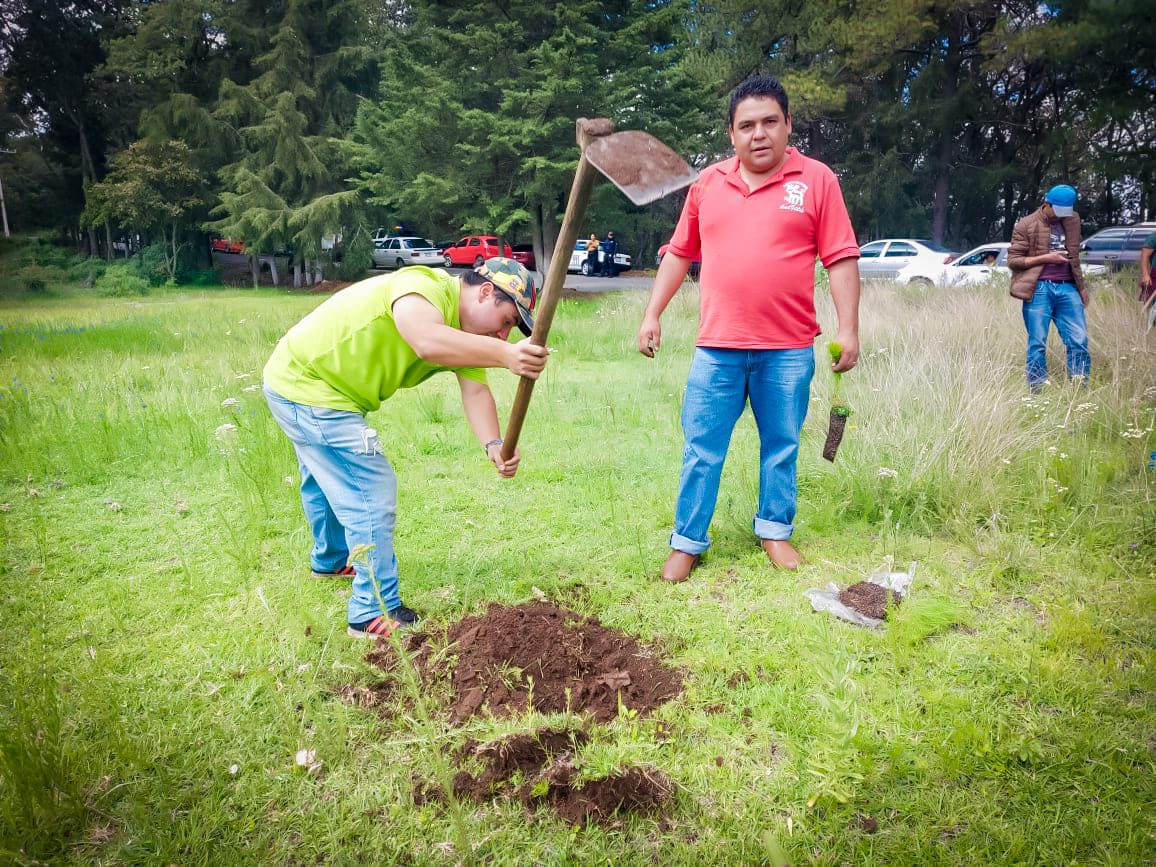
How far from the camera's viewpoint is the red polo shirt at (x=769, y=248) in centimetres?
307

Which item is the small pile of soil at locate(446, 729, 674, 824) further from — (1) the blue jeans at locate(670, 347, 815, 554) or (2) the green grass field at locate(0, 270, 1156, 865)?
(1) the blue jeans at locate(670, 347, 815, 554)

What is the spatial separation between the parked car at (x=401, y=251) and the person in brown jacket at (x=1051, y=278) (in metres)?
23.7

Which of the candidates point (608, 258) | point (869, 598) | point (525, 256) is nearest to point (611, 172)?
point (869, 598)

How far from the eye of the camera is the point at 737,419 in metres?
3.35

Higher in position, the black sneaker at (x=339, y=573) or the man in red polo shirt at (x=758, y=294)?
the man in red polo shirt at (x=758, y=294)

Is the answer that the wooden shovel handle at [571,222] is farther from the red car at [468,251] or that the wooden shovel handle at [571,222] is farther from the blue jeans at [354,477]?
the red car at [468,251]

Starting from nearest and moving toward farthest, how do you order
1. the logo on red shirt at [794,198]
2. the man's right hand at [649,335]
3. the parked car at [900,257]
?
the logo on red shirt at [794,198] < the man's right hand at [649,335] < the parked car at [900,257]

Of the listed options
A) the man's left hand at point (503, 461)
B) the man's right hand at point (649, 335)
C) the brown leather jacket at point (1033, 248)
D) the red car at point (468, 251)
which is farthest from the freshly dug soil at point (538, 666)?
the red car at point (468, 251)

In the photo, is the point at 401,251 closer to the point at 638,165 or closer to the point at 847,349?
the point at 847,349

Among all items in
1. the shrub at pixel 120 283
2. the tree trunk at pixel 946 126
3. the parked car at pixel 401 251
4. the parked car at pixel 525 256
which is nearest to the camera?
the shrub at pixel 120 283

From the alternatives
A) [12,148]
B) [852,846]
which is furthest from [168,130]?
[852,846]

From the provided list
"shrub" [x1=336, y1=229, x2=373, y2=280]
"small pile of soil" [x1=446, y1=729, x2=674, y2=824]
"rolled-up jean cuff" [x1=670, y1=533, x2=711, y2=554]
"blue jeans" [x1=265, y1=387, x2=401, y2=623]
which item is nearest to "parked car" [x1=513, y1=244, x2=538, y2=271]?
"shrub" [x1=336, y1=229, x2=373, y2=280]

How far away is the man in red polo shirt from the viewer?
307 cm

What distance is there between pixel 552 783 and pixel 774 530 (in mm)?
1846
